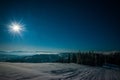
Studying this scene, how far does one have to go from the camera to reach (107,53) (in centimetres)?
363

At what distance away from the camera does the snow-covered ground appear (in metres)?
2.87

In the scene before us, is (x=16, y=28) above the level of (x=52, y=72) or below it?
above

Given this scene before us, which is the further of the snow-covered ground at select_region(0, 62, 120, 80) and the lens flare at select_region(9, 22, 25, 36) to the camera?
the lens flare at select_region(9, 22, 25, 36)

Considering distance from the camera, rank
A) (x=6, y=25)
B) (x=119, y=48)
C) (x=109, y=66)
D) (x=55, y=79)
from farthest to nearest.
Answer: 1. (x=109, y=66)
2. (x=119, y=48)
3. (x=6, y=25)
4. (x=55, y=79)

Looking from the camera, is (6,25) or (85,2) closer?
(6,25)

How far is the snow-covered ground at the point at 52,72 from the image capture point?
2.87m

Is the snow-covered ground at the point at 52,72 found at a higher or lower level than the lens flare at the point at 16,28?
lower

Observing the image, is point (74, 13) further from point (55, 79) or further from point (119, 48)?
point (55, 79)

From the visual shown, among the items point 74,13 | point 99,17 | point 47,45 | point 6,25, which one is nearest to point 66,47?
point 47,45

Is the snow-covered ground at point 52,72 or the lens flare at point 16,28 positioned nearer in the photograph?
the snow-covered ground at point 52,72

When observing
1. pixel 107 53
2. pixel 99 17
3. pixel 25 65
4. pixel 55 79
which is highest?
pixel 99 17

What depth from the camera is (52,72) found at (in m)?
3.27

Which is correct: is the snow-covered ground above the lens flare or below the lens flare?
below

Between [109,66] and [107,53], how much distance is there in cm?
36
